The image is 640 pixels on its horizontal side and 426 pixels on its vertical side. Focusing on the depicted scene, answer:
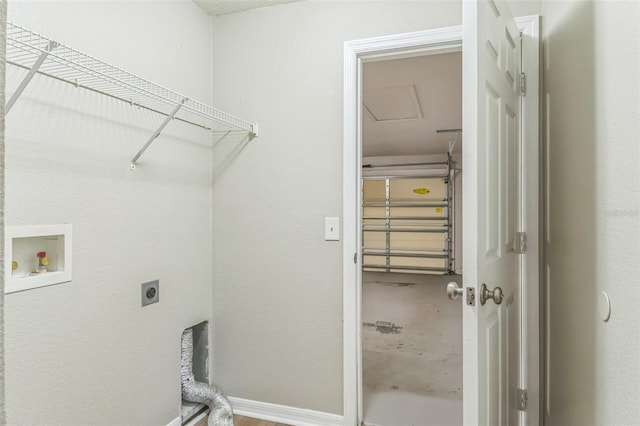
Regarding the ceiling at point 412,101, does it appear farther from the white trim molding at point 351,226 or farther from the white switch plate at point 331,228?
the white switch plate at point 331,228

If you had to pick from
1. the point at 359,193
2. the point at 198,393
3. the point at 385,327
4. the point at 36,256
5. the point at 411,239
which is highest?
the point at 359,193

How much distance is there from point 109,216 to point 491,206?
59.8 inches

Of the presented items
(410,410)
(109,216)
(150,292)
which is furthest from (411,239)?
(109,216)

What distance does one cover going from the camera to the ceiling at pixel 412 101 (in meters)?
3.05

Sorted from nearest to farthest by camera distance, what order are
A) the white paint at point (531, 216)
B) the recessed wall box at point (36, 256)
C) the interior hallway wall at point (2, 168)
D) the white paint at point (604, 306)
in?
the interior hallway wall at point (2, 168)
the white paint at point (604, 306)
the recessed wall box at point (36, 256)
the white paint at point (531, 216)

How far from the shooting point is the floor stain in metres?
3.96

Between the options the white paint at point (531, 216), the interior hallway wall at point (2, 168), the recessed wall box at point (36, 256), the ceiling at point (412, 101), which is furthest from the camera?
the ceiling at point (412, 101)

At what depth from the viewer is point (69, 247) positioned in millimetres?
1492

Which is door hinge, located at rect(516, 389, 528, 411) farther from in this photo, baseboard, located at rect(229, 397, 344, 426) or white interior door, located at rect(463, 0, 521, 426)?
baseboard, located at rect(229, 397, 344, 426)

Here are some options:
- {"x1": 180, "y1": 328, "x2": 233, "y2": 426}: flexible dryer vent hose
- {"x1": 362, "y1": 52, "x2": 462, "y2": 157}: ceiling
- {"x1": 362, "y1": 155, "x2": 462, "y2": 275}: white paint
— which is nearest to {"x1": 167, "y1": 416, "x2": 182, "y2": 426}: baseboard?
{"x1": 180, "y1": 328, "x2": 233, "y2": 426}: flexible dryer vent hose

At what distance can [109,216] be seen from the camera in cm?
167

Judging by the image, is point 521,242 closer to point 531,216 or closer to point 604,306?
point 531,216

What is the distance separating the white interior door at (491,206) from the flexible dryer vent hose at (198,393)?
55.4 inches

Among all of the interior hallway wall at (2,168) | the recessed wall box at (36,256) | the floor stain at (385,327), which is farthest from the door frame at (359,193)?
the floor stain at (385,327)
